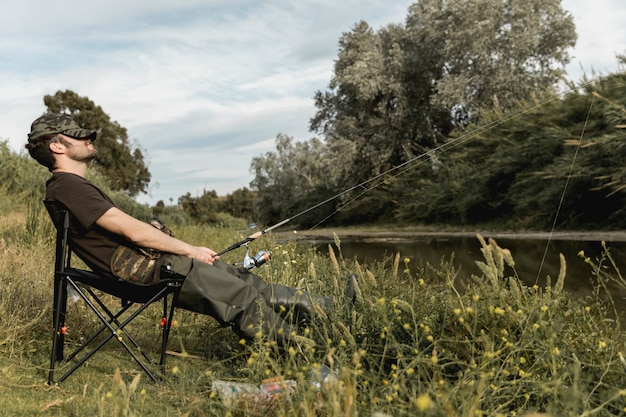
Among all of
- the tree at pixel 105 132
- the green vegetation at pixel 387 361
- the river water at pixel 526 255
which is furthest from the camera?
the tree at pixel 105 132

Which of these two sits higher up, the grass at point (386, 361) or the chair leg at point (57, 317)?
the chair leg at point (57, 317)

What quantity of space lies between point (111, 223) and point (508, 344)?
1.96 m

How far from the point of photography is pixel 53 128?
3.54 metres

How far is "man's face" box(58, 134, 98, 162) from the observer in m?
3.58

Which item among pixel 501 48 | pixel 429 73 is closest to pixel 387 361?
pixel 501 48

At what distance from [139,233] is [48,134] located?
0.74 m

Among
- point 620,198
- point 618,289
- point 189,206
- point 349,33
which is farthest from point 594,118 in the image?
point 189,206

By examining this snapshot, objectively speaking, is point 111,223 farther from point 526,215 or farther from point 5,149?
point 526,215

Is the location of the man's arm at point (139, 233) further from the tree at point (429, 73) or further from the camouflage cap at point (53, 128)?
the tree at point (429, 73)

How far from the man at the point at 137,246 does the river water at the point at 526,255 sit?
7.43ft

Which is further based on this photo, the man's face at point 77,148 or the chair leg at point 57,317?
the man's face at point 77,148

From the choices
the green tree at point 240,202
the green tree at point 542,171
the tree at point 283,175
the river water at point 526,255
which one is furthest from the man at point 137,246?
the green tree at point 240,202

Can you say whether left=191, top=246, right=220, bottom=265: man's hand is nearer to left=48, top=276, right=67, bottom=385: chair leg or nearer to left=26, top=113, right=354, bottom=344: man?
left=26, top=113, right=354, bottom=344: man

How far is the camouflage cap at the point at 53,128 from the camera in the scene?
3.54m
